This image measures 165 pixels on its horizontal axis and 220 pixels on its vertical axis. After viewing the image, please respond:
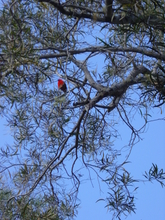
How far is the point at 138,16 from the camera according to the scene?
8.22 feet

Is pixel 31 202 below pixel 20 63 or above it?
below

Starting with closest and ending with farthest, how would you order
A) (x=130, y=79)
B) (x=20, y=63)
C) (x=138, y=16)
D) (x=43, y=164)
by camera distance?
1. (x=20, y=63)
2. (x=138, y=16)
3. (x=130, y=79)
4. (x=43, y=164)

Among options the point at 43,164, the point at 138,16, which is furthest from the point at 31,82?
the point at 138,16

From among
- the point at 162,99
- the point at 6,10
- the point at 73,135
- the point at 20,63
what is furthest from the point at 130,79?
the point at 6,10

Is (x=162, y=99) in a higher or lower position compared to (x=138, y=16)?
lower

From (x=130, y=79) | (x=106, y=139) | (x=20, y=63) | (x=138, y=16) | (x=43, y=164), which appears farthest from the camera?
(x=106, y=139)

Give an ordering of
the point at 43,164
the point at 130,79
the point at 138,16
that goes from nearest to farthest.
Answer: the point at 138,16 → the point at 130,79 → the point at 43,164

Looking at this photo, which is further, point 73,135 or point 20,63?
point 73,135

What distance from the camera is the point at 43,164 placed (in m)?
2.88

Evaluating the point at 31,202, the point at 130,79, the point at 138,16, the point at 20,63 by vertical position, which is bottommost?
the point at 31,202

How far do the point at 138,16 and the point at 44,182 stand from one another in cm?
142

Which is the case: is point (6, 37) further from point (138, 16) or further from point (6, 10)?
point (138, 16)

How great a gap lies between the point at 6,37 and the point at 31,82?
356mm

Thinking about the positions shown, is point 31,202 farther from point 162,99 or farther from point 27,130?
point 162,99
